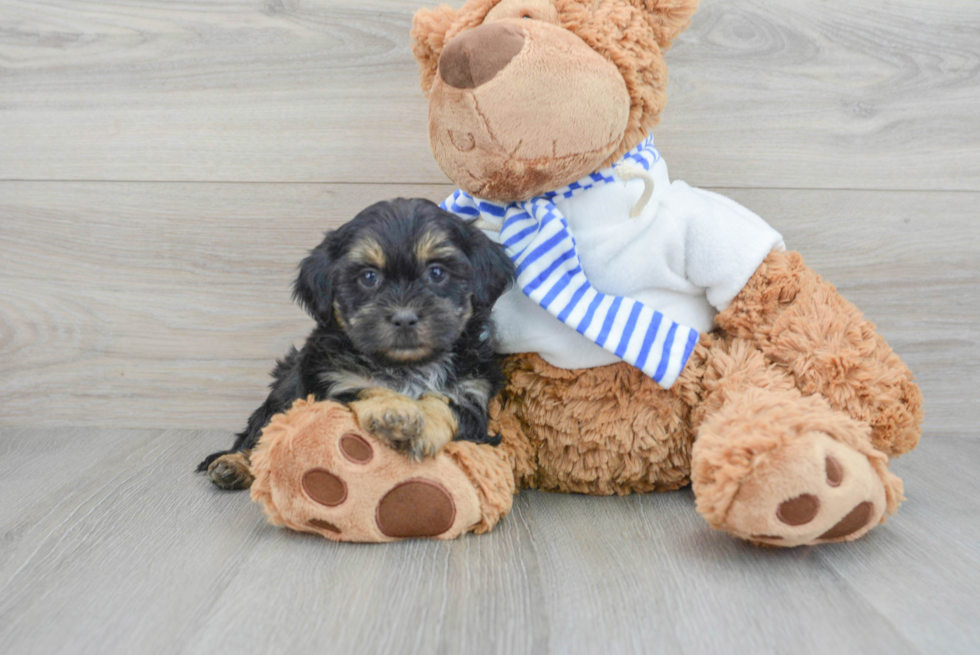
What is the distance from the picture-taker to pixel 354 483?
146cm

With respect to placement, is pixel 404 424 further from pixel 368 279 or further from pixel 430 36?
pixel 430 36

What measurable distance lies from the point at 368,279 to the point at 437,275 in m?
0.14

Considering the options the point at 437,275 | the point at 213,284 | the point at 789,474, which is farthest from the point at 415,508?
the point at 213,284

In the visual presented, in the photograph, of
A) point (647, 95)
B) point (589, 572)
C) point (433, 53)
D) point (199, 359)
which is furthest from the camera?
point (199, 359)

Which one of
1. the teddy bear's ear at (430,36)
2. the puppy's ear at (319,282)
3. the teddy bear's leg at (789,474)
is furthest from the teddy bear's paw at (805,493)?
the teddy bear's ear at (430,36)

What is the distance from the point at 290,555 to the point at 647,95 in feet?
3.85

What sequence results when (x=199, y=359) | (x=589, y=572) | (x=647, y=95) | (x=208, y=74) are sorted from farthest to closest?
(x=199, y=359) < (x=208, y=74) < (x=647, y=95) < (x=589, y=572)

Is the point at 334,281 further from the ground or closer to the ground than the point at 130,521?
further from the ground

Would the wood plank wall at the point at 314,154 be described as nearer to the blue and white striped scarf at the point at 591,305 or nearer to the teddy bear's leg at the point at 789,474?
the blue and white striped scarf at the point at 591,305

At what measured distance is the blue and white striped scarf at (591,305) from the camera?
1.59 metres

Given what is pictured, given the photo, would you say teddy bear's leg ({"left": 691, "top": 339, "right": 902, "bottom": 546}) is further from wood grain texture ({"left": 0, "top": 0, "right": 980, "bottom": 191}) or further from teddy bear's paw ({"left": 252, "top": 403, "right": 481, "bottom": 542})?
wood grain texture ({"left": 0, "top": 0, "right": 980, "bottom": 191})

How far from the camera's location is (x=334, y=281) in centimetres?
164

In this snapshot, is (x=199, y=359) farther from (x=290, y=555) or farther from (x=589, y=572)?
(x=589, y=572)

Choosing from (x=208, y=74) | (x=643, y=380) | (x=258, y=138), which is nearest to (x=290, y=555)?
(x=643, y=380)
